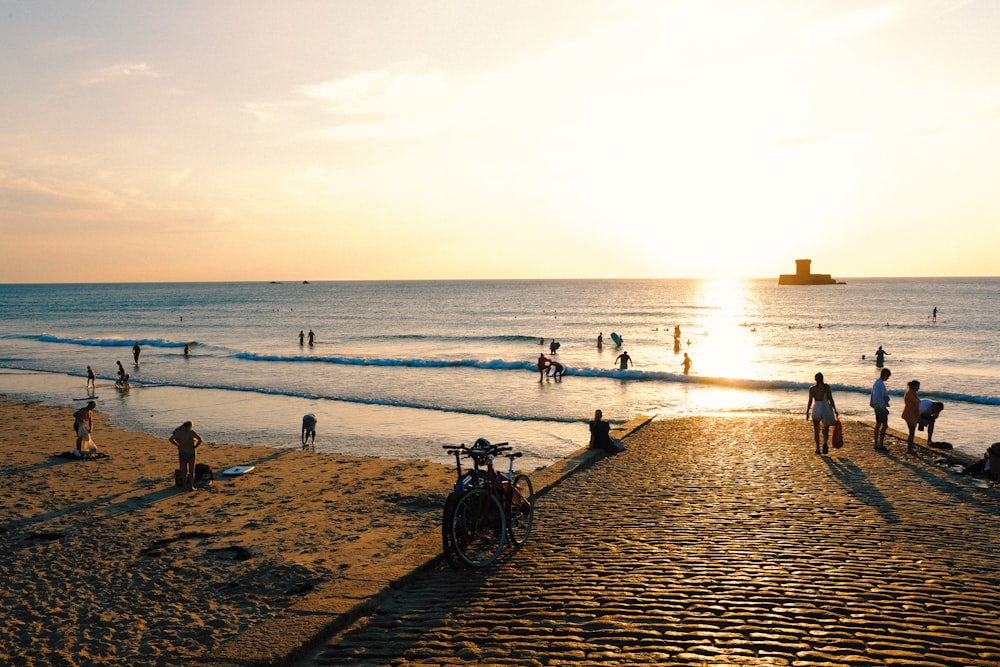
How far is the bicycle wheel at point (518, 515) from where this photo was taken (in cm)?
848

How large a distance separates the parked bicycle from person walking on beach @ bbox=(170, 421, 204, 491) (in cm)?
758

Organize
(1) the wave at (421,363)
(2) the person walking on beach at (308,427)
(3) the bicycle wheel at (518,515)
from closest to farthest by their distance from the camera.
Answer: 1. (3) the bicycle wheel at (518,515)
2. (2) the person walking on beach at (308,427)
3. (1) the wave at (421,363)

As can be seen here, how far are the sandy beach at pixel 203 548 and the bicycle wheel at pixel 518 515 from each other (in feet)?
3.43

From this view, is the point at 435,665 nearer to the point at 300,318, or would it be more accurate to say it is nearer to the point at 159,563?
the point at 159,563

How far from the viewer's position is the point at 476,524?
792 centimetres

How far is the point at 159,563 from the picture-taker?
29.6ft

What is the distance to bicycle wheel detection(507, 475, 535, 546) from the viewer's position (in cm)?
848

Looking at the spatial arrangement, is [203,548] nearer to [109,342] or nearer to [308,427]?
[308,427]

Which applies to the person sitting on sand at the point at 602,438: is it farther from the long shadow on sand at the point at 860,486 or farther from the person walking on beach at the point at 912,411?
the person walking on beach at the point at 912,411

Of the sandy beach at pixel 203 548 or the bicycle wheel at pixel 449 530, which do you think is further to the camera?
the bicycle wheel at pixel 449 530

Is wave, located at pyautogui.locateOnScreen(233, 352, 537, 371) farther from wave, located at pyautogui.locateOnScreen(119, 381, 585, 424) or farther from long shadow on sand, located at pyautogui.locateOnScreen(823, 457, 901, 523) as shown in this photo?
long shadow on sand, located at pyautogui.locateOnScreen(823, 457, 901, 523)

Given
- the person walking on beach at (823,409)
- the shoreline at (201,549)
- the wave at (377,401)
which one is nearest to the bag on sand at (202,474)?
the shoreline at (201,549)

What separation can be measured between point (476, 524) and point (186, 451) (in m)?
8.22

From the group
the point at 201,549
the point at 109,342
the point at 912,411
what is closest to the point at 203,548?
the point at 201,549
